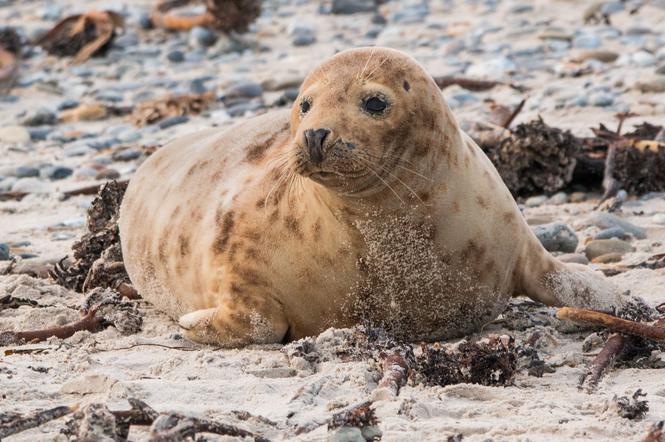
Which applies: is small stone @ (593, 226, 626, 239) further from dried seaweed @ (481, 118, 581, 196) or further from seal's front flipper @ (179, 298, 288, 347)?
seal's front flipper @ (179, 298, 288, 347)

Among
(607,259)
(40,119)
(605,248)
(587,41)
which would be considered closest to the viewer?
(607,259)

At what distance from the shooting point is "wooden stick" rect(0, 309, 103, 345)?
171 inches

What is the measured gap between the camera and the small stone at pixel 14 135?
8.90 meters

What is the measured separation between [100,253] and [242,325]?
1.54 m

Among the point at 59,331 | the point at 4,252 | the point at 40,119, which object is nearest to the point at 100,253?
the point at 4,252

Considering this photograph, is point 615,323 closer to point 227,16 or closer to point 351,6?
point 227,16

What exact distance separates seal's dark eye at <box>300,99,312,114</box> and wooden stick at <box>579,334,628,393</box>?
1.18 meters

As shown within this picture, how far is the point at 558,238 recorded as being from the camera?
17.5 feet

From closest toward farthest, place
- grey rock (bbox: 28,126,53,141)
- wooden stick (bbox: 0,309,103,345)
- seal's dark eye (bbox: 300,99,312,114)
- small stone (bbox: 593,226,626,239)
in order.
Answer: seal's dark eye (bbox: 300,99,312,114) < wooden stick (bbox: 0,309,103,345) < small stone (bbox: 593,226,626,239) < grey rock (bbox: 28,126,53,141)

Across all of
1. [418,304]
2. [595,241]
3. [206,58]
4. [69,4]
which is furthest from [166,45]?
[418,304]

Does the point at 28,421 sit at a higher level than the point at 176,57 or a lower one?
higher

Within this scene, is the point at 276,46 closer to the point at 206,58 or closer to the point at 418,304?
the point at 206,58

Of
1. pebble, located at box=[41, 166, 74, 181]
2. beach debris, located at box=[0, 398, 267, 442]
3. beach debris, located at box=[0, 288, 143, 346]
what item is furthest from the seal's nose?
pebble, located at box=[41, 166, 74, 181]

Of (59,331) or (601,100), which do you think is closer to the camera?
(59,331)
